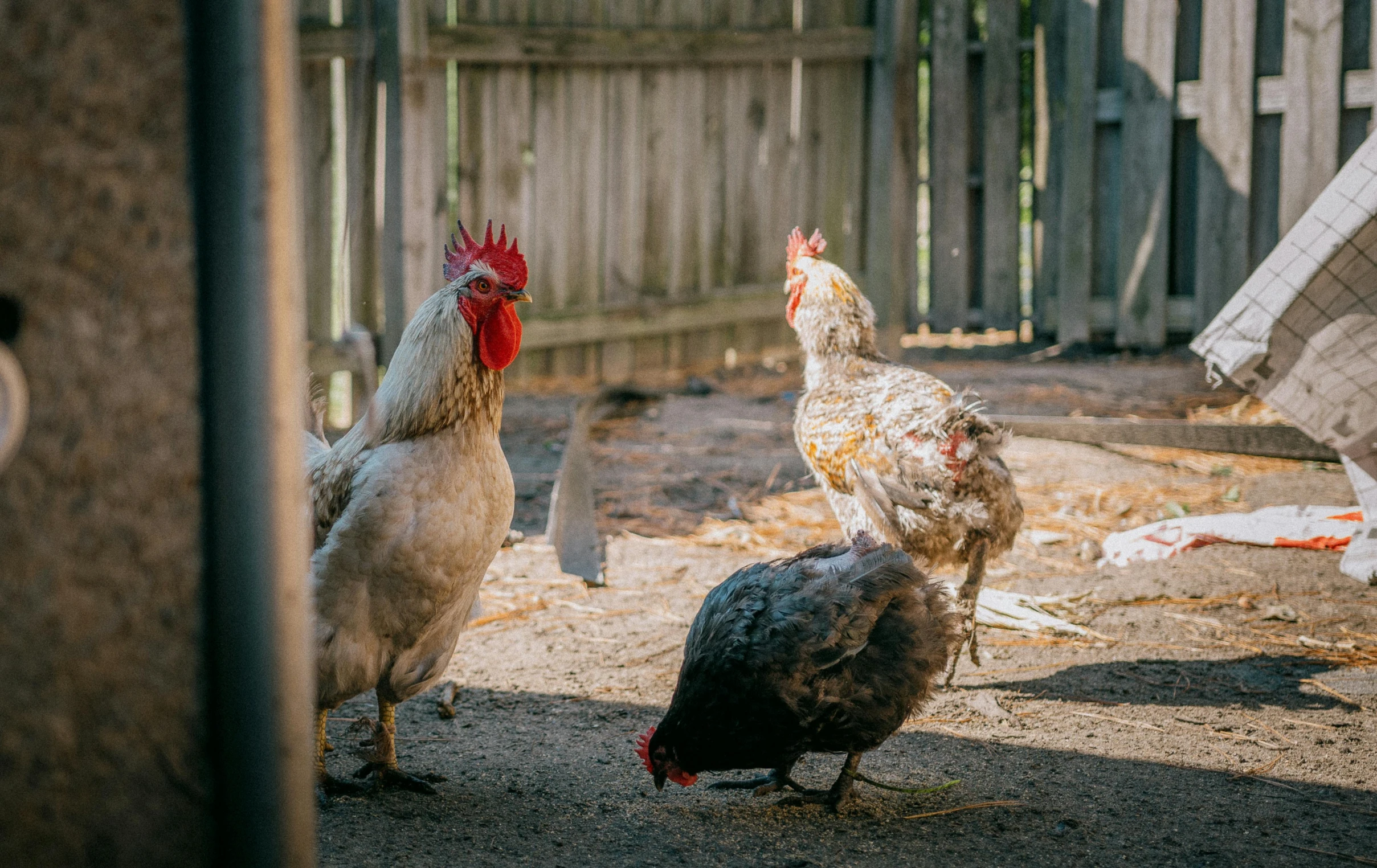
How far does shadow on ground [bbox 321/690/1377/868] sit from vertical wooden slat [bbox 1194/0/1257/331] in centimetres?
595

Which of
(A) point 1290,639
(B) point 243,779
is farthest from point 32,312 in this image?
(A) point 1290,639

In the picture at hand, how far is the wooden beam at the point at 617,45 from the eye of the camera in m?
7.26

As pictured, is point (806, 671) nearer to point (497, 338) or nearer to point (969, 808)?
point (969, 808)

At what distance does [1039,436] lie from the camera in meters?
6.87

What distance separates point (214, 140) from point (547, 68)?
7339mm

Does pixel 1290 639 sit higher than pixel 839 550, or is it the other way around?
pixel 839 550

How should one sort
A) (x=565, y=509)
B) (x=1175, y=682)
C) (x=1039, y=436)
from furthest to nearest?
1. (x=1039, y=436)
2. (x=565, y=509)
3. (x=1175, y=682)

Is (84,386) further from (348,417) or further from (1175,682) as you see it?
(348,417)

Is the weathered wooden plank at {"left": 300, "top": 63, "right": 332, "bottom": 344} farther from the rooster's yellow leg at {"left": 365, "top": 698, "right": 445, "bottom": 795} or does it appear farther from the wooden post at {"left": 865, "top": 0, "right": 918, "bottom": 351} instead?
the wooden post at {"left": 865, "top": 0, "right": 918, "bottom": 351}

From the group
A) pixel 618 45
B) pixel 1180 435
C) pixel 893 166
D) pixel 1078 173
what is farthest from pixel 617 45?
pixel 1180 435

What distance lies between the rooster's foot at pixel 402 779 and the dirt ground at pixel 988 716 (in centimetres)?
6

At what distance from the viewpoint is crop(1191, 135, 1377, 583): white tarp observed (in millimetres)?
4328

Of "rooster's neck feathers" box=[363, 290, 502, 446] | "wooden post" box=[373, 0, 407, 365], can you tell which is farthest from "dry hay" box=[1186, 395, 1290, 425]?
"rooster's neck feathers" box=[363, 290, 502, 446]

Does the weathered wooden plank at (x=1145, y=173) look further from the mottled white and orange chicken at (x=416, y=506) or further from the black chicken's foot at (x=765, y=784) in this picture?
the mottled white and orange chicken at (x=416, y=506)
